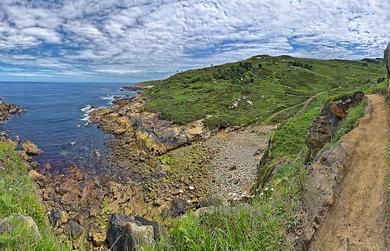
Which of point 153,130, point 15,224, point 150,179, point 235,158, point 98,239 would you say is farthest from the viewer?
point 153,130

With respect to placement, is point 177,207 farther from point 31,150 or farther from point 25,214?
point 31,150

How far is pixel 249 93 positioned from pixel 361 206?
77.6m

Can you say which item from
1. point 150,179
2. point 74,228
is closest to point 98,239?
point 74,228

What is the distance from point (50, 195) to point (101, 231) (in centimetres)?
1121

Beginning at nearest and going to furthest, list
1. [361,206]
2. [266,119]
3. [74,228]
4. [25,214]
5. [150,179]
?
[25,214], [361,206], [74,228], [150,179], [266,119]

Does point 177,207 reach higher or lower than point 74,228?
lower

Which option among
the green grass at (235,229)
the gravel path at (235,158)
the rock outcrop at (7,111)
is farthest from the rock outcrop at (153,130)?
the green grass at (235,229)

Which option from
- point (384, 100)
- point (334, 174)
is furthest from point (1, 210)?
point (384, 100)

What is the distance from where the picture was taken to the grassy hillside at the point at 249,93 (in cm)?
7069

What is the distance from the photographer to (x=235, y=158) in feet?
162

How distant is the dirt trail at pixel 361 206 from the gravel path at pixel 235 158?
774 inches

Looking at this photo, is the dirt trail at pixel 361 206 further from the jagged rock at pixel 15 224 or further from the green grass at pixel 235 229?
the jagged rock at pixel 15 224

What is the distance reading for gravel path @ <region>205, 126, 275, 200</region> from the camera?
128 feet

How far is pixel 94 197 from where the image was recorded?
117 ft
